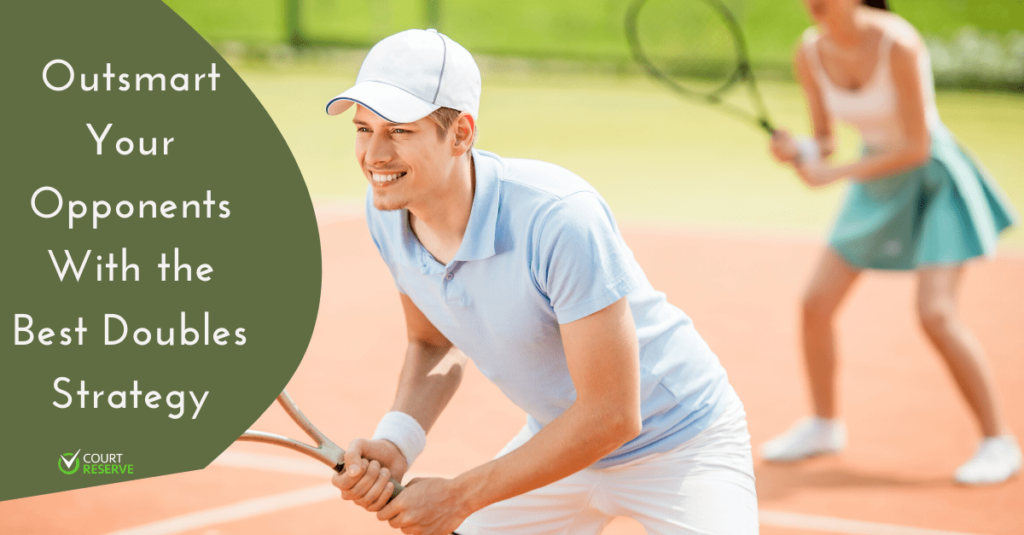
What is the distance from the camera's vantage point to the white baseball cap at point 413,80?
1.98 m

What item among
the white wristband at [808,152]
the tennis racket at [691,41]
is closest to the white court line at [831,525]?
the white wristband at [808,152]

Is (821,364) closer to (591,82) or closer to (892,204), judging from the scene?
(892,204)

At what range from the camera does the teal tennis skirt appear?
4.08m

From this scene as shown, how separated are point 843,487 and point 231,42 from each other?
43.4 ft

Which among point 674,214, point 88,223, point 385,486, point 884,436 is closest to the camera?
point 88,223

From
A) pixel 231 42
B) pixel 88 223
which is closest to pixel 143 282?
pixel 88 223

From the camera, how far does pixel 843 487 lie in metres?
4.12

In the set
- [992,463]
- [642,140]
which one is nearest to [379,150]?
[992,463]

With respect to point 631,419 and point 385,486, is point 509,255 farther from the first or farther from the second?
point 385,486

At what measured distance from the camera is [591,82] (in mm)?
15945

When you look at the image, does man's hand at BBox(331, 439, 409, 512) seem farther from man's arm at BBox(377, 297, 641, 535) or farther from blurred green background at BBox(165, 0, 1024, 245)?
blurred green background at BBox(165, 0, 1024, 245)

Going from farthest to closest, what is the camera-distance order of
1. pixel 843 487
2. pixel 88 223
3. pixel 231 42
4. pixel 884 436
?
pixel 231 42 → pixel 884 436 → pixel 843 487 → pixel 88 223

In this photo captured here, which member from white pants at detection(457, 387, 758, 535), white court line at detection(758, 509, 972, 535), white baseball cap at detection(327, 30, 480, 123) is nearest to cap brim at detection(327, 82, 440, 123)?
white baseball cap at detection(327, 30, 480, 123)

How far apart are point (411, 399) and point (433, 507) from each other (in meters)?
0.40
